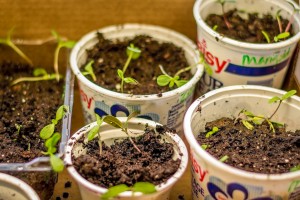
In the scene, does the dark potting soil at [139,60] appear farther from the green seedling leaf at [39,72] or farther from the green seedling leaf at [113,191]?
the green seedling leaf at [113,191]

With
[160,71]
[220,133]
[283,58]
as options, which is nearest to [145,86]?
[160,71]

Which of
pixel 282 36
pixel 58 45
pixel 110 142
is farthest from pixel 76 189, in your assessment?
pixel 282 36

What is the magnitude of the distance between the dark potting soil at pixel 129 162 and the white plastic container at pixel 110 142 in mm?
14

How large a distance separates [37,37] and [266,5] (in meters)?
0.67

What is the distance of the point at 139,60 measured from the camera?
1.38 meters

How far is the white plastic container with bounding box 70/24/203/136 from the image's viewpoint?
3.88 feet

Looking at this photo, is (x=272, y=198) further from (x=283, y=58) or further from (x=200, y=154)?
(x=283, y=58)

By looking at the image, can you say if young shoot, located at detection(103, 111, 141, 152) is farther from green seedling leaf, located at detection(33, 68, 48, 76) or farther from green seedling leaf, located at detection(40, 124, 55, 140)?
green seedling leaf, located at detection(33, 68, 48, 76)

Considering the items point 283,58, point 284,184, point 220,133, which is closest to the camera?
point 284,184

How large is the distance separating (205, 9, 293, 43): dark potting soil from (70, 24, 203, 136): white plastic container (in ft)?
0.30

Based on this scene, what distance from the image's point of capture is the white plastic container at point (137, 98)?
1184 mm

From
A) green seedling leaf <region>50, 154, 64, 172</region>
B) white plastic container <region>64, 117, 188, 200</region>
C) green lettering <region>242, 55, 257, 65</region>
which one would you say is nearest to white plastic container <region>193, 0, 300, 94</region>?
green lettering <region>242, 55, 257, 65</region>

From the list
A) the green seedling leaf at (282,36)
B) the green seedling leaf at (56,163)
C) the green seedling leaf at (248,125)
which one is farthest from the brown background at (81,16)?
the green seedling leaf at (56,163)

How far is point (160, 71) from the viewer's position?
134cm
